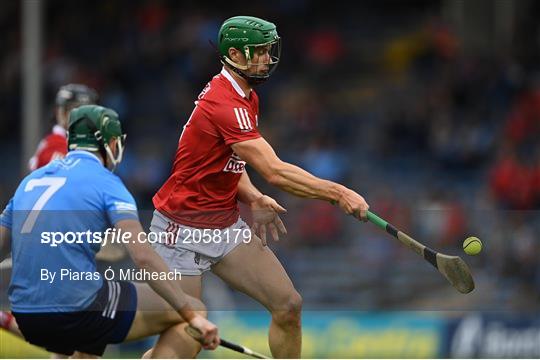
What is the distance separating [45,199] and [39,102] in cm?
861

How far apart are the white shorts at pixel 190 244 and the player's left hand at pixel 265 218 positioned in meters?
0.12

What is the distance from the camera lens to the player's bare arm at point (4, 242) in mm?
6384

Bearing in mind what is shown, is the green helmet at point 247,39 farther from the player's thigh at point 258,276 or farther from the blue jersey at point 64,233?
the blue jersey at point 64,233

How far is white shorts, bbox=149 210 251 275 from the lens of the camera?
22.2ft

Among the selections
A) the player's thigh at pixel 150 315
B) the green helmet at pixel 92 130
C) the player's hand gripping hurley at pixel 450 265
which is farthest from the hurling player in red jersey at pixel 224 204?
the player's hand gripping hurley at pixel 450 265

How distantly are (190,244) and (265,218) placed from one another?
1.47ft

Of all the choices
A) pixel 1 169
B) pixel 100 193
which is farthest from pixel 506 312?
pixel 1 169

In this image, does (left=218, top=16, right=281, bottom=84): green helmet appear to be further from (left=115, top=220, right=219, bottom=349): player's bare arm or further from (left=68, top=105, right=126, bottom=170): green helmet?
(left=115, top=220, right=219, bottom=349): player's bare arm

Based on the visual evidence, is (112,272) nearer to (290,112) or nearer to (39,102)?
(39,102)

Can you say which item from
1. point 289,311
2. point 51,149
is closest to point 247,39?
point 289,311

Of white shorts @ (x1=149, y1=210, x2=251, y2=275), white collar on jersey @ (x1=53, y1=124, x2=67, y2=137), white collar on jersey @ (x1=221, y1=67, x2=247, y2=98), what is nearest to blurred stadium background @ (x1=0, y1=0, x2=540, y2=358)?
white collar on jersey @ (x1=53, y1=124, x2=67, y2=137)

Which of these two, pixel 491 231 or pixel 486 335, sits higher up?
pixel 491 231

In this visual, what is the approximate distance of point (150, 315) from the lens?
20.8 ft

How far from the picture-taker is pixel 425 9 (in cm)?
1836
